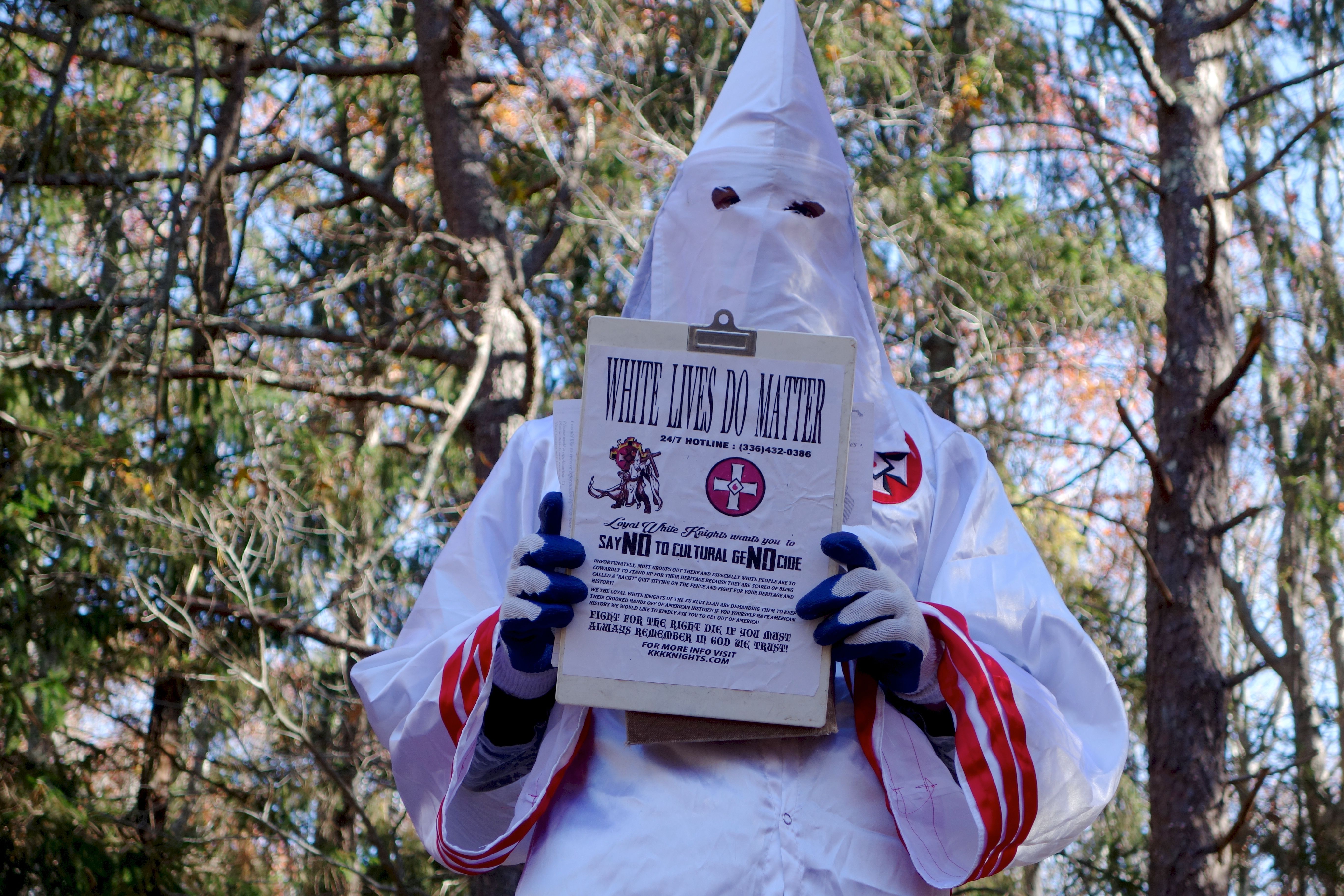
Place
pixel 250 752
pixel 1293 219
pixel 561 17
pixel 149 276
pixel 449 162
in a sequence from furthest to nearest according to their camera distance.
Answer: pixel 1293 219, pixel 561 17, pixel 250 752, pixel 449 162, pixel 149 276

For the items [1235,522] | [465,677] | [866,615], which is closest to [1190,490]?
[1235,522]

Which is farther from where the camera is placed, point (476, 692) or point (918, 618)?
point (476, 692)

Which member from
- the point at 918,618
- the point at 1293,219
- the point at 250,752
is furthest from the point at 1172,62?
the point at 250,752

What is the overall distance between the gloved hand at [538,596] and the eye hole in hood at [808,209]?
81cm

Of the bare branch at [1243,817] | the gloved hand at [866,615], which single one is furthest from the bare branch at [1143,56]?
the gloved hand at [866,615]

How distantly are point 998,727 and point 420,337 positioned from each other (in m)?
5.72

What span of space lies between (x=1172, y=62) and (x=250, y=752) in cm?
566

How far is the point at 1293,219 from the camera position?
8922 mm

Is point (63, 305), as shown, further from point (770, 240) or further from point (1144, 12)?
point (1144, 12)

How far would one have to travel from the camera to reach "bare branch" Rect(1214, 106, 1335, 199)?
4199 mm

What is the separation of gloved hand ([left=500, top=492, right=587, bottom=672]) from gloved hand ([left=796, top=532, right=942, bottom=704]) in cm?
33

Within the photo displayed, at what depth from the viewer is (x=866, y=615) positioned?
1690mm

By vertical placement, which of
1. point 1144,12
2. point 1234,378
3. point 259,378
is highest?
point 1144,12

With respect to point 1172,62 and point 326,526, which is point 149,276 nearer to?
point 326,526
